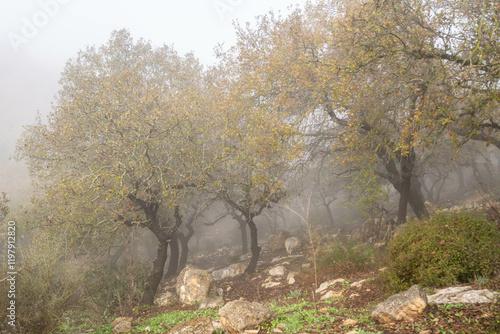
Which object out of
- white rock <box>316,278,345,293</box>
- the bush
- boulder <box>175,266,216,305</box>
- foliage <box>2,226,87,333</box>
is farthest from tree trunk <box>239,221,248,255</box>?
the bush

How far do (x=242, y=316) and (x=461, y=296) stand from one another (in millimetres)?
4102

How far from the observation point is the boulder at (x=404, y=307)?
4.93 metres

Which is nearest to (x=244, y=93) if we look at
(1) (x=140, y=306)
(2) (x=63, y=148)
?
(2) (x=63, y=148)

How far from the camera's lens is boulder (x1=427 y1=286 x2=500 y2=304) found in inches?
183

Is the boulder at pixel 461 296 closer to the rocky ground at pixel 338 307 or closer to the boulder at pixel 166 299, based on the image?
the rocky ground at pixel 338 307

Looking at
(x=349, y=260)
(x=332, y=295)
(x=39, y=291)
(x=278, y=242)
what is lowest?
(x=278, y=242)

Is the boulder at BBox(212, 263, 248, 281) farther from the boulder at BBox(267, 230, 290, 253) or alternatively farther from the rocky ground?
the boulder at BBox(267, 230, 290, 253)

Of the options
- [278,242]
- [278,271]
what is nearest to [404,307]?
[278,271]

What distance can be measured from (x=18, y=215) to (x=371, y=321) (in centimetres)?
1964

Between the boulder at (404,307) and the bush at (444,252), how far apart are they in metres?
1.20

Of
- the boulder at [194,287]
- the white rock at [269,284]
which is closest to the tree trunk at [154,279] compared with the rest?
the boulder at [194,287]

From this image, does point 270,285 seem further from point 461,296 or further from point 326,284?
point 461,296

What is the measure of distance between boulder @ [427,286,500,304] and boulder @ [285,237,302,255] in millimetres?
13479

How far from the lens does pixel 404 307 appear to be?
497cm
